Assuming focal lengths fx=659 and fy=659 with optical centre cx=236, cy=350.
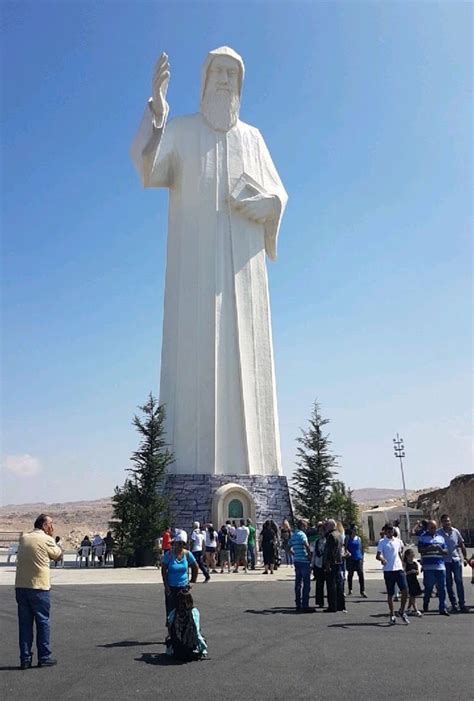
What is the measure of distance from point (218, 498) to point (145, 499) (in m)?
2.88

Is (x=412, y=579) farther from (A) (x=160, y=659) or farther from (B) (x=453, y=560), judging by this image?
(A) (x=160, y=659)

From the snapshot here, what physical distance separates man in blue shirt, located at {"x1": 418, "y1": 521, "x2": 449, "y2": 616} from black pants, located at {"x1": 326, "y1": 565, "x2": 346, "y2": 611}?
1534 millimetres

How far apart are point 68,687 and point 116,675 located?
0.62m

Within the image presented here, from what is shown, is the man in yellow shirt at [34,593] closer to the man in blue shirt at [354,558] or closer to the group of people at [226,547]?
the man in blue shirt at [354,558]

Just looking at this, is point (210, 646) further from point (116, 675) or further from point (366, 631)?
point (366, 631)

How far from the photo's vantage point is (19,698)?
249 inches

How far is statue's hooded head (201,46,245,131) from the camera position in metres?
30.3

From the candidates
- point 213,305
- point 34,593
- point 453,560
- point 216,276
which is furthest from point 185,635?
point 216,276

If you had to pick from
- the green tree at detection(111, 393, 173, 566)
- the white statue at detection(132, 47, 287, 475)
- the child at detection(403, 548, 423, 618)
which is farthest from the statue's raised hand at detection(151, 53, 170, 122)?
the child at detection(403, 548, 423, 618)

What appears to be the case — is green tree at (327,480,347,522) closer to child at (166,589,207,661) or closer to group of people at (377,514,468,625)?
group of people at (377,514,468,625)

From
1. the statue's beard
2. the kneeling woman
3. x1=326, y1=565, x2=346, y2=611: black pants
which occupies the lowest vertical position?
x1=326, y1=565, x2=346, y2=611: black pants

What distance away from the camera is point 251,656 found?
8141 mm

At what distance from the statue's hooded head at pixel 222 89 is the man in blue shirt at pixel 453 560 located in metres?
23.2

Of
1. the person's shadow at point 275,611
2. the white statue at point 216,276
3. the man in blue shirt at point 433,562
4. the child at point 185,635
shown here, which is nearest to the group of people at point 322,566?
the person's shadow at point 275,611
